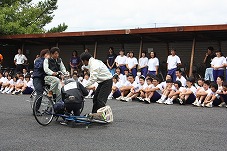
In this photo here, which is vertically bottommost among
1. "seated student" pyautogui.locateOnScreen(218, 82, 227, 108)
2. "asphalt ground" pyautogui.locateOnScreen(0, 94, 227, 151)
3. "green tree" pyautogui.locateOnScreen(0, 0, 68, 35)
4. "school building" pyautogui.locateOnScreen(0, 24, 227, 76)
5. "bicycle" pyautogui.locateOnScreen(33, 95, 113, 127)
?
"asphalt ground" pyautogui.locateOnScreen(0, 94, 227, 151)

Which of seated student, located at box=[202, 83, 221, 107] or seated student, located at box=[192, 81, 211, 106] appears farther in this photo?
seated student, located at box=[192, 81, 211, 106]

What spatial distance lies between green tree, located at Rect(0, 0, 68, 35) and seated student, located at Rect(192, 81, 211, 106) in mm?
15389

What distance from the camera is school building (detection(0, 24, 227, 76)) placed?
1541cm

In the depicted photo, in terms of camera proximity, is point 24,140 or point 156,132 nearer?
point 24,140

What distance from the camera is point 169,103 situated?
37.3 ft

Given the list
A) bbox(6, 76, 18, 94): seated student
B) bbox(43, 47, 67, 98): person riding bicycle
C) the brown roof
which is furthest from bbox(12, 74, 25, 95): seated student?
bbox(43, 47, 67, 98): person riding bicycle

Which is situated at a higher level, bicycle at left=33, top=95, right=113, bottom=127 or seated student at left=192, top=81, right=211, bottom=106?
seated student at left=192, top=81, right=211, bottom=106

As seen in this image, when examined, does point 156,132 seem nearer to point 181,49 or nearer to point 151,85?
point 151,85

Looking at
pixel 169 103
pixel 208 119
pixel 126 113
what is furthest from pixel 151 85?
pixel 208 119

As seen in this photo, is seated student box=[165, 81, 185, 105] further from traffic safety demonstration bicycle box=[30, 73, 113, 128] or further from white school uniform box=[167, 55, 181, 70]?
traffic safety demonstration bicycle box=[30, 73, 113, 128]

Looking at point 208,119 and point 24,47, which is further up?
point 24,47

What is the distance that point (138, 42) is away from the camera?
1953cm

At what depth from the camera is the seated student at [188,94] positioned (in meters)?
11.1

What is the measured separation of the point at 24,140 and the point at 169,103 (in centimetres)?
637
